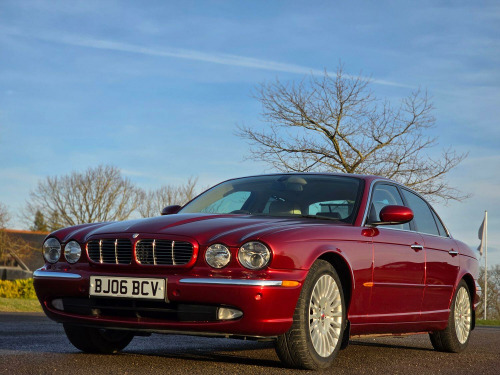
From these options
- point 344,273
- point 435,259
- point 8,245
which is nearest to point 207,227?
point 344,273

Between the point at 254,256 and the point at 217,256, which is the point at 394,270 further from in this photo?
the point at 217,256

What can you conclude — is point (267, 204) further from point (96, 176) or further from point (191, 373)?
point (96, 176)

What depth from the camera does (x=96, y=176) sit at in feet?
186

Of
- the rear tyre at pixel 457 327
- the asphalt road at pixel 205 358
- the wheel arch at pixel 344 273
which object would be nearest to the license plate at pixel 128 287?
the asphalt road at pixel 205 358

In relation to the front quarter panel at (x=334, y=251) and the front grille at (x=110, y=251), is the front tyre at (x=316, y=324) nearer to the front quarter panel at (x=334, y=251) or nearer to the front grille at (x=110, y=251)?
the front quarter panel at (x=334, y=251)

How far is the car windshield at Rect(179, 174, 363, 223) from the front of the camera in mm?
6359

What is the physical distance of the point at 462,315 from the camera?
806 cm

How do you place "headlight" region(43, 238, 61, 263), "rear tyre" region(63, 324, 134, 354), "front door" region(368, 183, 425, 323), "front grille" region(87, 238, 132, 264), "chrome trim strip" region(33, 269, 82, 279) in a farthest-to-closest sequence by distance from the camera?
"front door" region(368, 183, 425, 323), "rear tyre" region(63, 324, 134, 354), "headlight" region(43, 238, 61, 263), "chrome trim strip" region(33, 269, 82, 279), "front grille" region(87, 238, 132, 264)

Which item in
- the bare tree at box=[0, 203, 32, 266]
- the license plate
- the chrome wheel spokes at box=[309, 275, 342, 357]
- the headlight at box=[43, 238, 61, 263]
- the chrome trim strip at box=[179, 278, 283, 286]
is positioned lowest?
the bare tree at box=[0, 203, 32, 266]

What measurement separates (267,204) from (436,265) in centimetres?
186

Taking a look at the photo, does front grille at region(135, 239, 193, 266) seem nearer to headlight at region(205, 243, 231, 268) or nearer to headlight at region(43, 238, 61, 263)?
headlight at region(205, 243, 231, 268)

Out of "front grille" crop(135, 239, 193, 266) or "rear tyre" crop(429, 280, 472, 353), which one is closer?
"front grille" crop(135, 239, 193, 266)

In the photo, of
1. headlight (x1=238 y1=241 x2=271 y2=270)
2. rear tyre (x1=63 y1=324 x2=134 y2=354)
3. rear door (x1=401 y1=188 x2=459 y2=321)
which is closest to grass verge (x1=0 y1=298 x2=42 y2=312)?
rear tyre (x1=63 y1=324 x2=134 y2=354)

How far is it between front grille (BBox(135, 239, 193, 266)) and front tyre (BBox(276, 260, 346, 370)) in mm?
833
